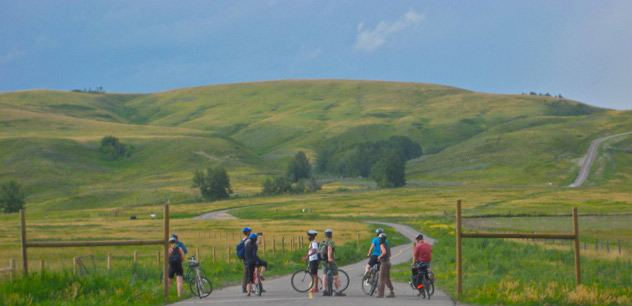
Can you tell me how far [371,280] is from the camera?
82.1 ft

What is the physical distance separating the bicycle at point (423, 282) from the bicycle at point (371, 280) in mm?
1384

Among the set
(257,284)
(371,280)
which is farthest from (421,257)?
(257,284)

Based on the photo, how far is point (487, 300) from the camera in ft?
71.0

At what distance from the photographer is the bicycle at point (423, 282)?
23.6 m

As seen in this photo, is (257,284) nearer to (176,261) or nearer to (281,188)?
(176,261)

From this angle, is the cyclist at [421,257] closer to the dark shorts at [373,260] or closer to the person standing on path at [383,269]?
the person standing on path at [383,269]

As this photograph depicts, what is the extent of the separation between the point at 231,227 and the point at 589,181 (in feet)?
394

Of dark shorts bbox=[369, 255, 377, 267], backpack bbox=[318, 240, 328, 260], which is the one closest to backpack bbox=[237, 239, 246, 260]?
backpack bbox=[318, 240, 328, 260]

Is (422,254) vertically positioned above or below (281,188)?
above

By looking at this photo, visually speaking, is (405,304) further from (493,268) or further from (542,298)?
(493,268)

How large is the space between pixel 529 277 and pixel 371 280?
6494 mm

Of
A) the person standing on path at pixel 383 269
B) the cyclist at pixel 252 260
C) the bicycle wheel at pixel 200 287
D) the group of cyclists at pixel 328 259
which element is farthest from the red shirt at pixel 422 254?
the bicycle wheel at pixel 200 287

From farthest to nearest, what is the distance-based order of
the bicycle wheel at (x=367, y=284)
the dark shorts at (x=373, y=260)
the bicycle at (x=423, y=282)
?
the bicycle wheel at (x=367, y=284) < the dark shorts at (x=373, y=260) < the bicycle at (x=423, y=282)

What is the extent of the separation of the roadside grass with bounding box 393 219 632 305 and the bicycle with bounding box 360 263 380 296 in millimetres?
2814
